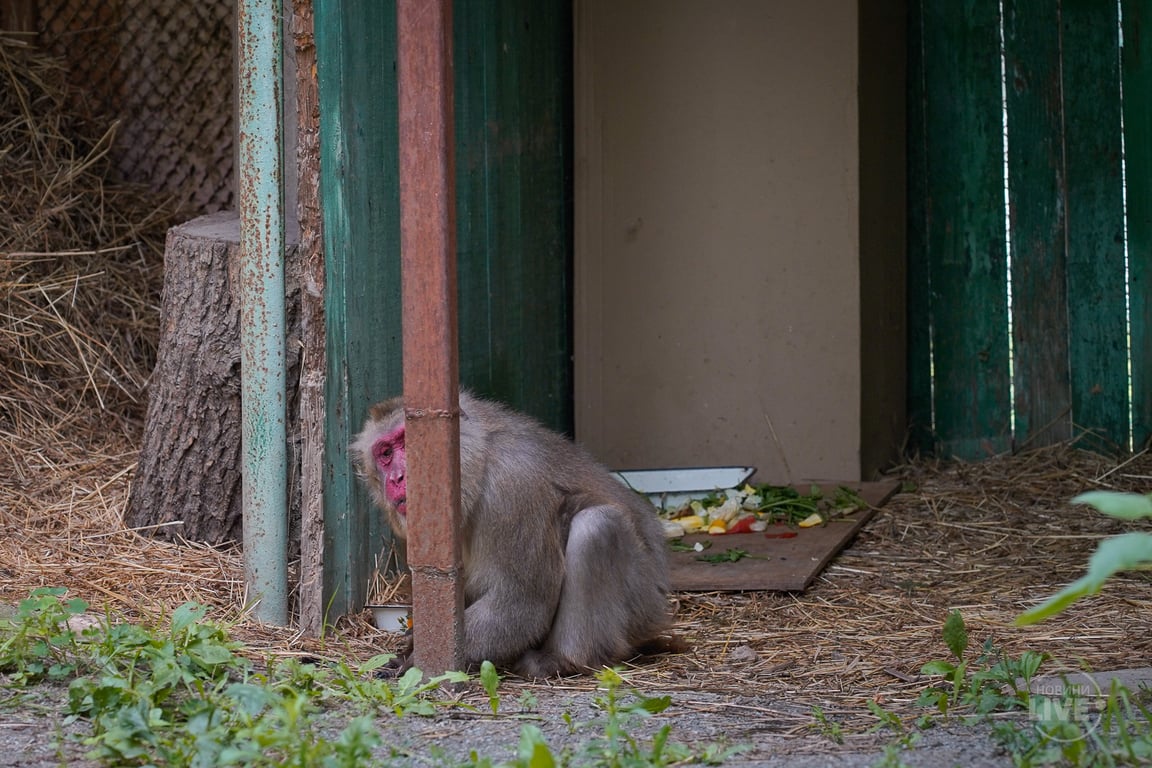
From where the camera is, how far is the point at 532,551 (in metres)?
4.50

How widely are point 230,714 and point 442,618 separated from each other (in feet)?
2.93

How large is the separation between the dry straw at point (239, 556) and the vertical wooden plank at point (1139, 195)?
0.43 meters

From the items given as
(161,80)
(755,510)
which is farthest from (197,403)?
(161,80)

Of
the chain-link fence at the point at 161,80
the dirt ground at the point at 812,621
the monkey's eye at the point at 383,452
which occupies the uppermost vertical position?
the chain-link fence at the point at 161,80

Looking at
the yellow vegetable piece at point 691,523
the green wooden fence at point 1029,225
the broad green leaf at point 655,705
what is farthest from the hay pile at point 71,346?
the green wooden fence at point 1029,225

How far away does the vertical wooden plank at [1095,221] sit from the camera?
7.42 m

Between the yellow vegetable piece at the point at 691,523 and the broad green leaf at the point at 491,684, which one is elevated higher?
the yellow vegetable piece at the point at 691,523

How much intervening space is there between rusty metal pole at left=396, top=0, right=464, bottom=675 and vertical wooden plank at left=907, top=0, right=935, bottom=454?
429 centimetres

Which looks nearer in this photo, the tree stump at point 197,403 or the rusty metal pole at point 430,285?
the rusty metal pole at point 430,285

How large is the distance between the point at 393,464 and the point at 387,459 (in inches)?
1.4

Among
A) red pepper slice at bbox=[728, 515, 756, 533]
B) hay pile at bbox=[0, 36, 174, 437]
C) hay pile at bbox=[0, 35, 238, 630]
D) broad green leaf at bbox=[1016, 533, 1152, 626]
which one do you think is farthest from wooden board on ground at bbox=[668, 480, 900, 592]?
broad green leaf at bbox=[1016, 533, 1152, 626]

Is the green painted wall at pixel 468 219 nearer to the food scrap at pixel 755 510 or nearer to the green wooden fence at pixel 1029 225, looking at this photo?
the food scrap at pixel 755 510

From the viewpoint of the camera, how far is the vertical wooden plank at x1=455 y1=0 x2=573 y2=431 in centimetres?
588

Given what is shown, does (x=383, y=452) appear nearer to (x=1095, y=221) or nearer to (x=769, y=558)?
(x=769, y=558)
